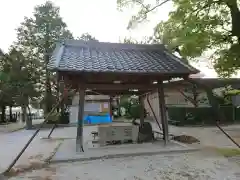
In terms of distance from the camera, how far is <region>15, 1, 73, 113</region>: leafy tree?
24641mm

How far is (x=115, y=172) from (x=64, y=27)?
2135 centimetres

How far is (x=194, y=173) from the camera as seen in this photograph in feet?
21.5

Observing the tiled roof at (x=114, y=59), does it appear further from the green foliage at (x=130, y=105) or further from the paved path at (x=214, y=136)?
the green foliage at (x=130, y=105)

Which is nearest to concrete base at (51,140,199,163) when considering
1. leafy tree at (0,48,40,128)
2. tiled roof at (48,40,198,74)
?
tiled roof at (48,40,198,74)

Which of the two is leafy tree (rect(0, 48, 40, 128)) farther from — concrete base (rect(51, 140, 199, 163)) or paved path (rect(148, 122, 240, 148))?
concrete base (rect(51, 140, 199, 163))

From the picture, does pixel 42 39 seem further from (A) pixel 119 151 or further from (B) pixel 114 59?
(A) pixel 119 151

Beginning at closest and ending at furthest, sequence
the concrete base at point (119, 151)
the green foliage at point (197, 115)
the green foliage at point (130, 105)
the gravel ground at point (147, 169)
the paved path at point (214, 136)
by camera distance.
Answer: the gravel ground at point (147, 169) < the concrete base at point (119, 151) < the paved path at point (214, 136) < the green foliage at point (197, 115) < the green foliage at point (130, 105)

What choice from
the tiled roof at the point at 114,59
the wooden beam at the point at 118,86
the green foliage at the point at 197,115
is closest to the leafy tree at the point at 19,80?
the green foliage at the point at 197,115

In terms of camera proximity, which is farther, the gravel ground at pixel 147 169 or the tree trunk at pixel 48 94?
the tree trunk at pixel 48 94

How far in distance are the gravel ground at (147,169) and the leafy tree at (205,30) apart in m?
5.11

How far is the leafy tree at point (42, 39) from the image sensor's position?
80.8 ft

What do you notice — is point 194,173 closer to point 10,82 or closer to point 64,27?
point 10,82

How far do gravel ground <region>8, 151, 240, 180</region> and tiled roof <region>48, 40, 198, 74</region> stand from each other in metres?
2.76

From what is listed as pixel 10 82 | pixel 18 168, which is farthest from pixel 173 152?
pixel 10 82
